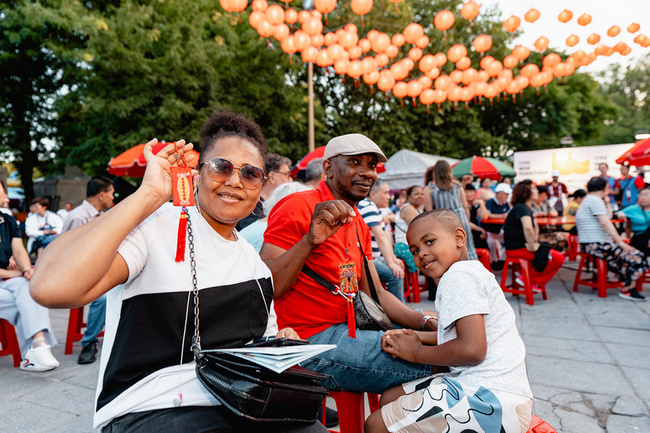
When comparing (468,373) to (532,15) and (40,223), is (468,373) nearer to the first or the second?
(532,15)

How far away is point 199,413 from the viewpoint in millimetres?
1430

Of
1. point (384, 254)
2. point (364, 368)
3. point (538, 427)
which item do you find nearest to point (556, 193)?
point (384, 254)

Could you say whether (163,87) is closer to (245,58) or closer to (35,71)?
(245,58)

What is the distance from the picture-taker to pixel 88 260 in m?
1.20

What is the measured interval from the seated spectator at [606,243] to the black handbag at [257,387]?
6.62 meters

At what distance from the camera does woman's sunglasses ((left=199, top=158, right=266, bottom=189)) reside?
1659mm

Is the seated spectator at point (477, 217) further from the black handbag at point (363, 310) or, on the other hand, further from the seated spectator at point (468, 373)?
the seated spectator at point (468, 373)

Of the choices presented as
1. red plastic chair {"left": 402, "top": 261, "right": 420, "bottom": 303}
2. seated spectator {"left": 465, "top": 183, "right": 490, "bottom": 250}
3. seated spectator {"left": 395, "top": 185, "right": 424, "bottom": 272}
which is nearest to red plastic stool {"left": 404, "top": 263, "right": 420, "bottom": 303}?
red plastic chair {"left": 402, "top": 261, "right": 420, "bottom": 303}

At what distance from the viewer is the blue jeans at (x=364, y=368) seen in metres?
2.06

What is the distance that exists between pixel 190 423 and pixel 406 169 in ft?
45.3

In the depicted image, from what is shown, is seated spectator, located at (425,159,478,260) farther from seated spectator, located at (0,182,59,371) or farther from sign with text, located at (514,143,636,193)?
sign with text, located at (514,143,636,193)

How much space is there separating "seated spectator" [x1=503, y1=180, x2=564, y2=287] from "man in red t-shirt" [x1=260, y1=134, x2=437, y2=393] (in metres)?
4.46

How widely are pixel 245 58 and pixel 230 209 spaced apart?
42.1ft

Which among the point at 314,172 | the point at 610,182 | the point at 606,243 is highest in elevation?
the point at 314,172
